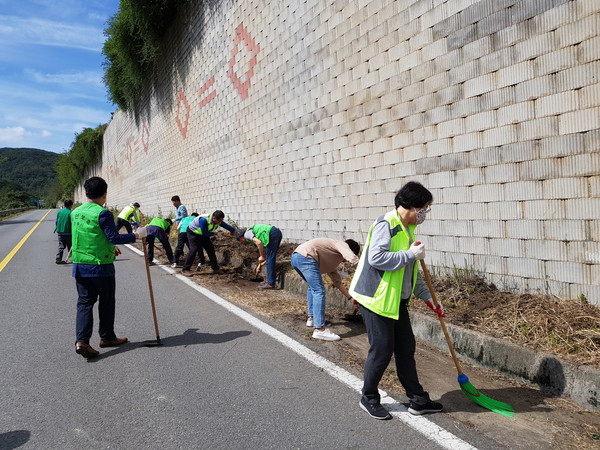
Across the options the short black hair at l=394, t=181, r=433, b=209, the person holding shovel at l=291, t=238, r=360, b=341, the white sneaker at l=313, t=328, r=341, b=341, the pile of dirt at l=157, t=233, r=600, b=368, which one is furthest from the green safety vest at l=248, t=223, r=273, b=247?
the short black hair at l=394, t=181, r=433, b=209

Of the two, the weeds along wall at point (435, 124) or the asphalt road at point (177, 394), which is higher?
the weeds along wall at point (435, 124)

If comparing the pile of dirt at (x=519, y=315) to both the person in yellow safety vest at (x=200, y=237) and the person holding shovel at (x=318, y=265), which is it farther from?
the person in yellow safety vest at (x=200, y=237)

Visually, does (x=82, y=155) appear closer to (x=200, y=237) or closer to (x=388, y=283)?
(x=200, y=237)

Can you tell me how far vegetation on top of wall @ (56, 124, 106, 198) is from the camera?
151 feet

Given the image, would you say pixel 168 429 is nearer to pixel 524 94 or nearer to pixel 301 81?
pixel 524 94

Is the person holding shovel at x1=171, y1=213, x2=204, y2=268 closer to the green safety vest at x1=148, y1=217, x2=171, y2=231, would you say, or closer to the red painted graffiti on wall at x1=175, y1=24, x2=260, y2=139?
→ the green safety vest at x1=148, y1=217, x2=171, y2=231

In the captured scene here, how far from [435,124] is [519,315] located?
2.87m

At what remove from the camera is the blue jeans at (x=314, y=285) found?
17.8 ft

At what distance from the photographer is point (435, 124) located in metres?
Answer: 6.47

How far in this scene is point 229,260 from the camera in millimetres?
11414

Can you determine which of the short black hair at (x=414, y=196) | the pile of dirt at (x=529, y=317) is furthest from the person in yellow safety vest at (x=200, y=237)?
the short black hair at (x=414, y=196)

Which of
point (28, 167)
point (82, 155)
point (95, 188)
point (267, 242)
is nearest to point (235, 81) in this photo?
point (267, 242)

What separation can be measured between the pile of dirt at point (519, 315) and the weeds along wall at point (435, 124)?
0.23m

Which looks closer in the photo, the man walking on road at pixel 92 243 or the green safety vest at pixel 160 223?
the man walking on road at pixel 92 243
